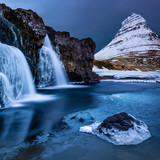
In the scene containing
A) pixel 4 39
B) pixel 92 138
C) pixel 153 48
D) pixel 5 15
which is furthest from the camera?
pixel 153 48

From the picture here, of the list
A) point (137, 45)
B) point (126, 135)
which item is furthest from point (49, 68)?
point (137, 45)

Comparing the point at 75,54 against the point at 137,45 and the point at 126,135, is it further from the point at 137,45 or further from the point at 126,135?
the point at 137,45

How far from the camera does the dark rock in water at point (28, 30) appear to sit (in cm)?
1288

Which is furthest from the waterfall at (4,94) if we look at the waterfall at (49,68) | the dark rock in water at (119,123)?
the waterfall at (49,68)

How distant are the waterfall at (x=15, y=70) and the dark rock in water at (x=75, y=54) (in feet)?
34.8

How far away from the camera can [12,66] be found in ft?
31.1

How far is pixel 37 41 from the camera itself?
50.2 ft

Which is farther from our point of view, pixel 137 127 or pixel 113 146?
pixel 137 127

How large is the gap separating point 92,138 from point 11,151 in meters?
1.91

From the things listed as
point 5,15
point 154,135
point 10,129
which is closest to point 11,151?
point 10,129

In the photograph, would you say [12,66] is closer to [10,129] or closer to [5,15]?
[10,129]

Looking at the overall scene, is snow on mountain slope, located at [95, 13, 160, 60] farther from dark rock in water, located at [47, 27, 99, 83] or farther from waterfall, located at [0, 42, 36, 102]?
waterfall, located at [0, 42, 36, 102]

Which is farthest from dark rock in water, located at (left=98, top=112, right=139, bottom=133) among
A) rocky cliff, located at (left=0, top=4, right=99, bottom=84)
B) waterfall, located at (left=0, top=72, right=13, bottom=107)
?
rocky cliff, located at (left=0, top=4, right=99, bottom=84)

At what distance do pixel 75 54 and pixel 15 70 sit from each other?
15938 mm
